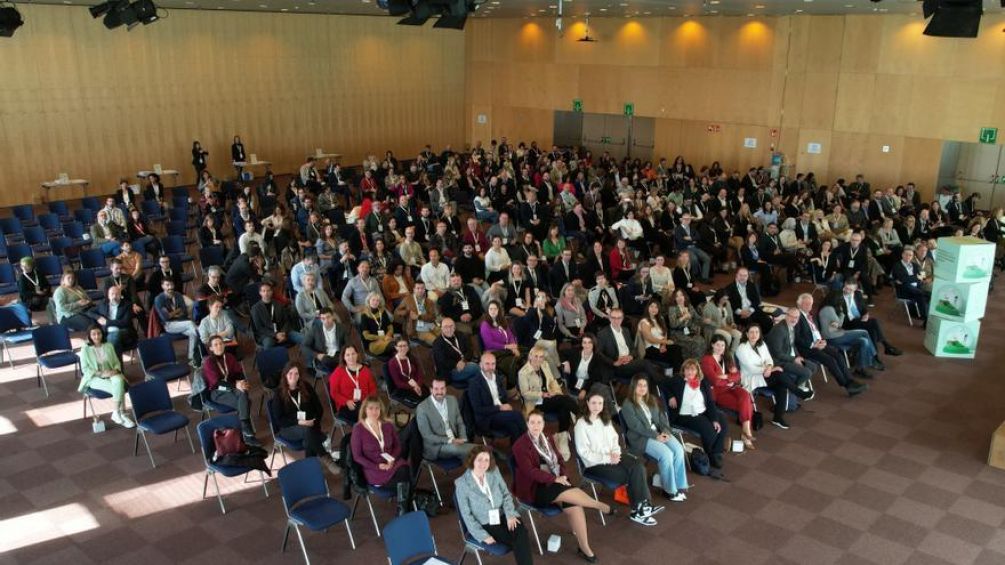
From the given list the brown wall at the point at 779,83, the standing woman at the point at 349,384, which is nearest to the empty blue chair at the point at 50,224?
the standing woman at the point at 349,384

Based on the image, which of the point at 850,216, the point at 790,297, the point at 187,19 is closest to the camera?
the point at 790,297

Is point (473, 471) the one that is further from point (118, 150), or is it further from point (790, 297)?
point (118, 150)

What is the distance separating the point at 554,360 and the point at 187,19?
59.2ft

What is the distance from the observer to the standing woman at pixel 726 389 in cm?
859

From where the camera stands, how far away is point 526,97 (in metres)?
28.3

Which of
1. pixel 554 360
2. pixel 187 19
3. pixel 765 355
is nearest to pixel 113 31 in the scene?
pixel 187 19

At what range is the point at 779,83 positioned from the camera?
21984 millimetres

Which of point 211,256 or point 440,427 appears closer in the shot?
point 440,427

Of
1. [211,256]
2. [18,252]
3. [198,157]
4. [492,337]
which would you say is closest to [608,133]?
[198,157]

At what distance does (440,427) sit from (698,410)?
8.70 feet

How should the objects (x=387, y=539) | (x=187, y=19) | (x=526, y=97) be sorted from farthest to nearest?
(x=526, y=97), (x=187, y=19), (x=387, y=539)

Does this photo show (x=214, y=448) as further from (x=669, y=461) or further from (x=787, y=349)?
(x=787, y=349)

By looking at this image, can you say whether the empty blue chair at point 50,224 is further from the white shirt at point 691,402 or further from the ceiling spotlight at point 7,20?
the white shirt at point 691,402

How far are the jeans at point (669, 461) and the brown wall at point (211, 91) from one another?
18564mm
